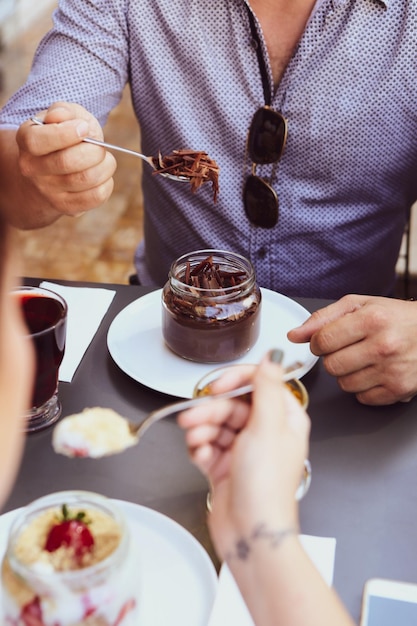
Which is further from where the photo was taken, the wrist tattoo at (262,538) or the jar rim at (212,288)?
the jar rim at (212,288)

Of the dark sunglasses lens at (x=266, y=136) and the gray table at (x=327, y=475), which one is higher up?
the dark sunglasses lens at (x=266, y=136)

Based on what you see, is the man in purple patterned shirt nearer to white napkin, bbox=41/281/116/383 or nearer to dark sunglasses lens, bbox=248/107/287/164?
dark sunglasses lens, bbox=248/107/287/164

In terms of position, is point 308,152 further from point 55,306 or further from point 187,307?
point 55,306

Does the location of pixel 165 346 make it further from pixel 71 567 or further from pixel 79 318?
pixel 71 567

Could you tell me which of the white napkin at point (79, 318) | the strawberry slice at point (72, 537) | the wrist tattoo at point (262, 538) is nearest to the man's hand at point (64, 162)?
the white napkin at point (79, 318)

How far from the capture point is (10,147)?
157 centimetres

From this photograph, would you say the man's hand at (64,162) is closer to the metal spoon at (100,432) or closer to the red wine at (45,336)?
the red wine at (45,336)

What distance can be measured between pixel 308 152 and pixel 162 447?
0.82 m

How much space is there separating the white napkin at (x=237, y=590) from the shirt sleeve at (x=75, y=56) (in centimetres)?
114

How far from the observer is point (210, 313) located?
1.23 m

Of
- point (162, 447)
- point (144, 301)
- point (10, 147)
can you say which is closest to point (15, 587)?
point (162, 447)

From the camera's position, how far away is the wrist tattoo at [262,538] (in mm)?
716

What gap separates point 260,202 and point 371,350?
2.02ft

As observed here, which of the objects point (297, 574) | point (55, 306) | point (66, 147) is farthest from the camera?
point (66, 147)
